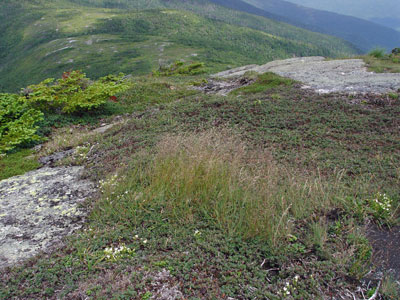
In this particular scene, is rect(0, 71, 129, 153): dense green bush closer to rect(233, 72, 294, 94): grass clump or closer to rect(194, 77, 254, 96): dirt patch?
rect(194, 77, 254, 96): dirt patch

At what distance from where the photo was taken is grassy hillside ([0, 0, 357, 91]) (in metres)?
108

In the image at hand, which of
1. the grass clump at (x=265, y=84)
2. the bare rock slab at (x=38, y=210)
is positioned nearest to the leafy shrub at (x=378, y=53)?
the grass clump at (x=265, y=84)

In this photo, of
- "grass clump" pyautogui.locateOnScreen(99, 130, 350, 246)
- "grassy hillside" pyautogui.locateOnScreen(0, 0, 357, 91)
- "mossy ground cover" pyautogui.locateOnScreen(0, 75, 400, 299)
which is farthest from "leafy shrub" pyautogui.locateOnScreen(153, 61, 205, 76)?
"grassy hillside" pyautogui.locateOnScreen(0, 0, 357, 91)

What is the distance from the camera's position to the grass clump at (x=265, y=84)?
12391 millimetres

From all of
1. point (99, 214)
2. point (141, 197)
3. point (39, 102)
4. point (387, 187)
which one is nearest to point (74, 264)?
point (99, 214)

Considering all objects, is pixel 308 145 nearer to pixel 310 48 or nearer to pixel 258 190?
pixel 258 190

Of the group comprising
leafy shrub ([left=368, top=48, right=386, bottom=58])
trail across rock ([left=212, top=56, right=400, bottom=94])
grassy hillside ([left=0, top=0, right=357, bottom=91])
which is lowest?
grassy hillside ([left=0, top=0, right=357, bottom=91])

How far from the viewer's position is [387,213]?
4.41m

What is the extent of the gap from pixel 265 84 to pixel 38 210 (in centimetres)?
1049

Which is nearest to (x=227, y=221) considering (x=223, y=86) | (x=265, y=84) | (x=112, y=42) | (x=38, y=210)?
(x=38, y=210)

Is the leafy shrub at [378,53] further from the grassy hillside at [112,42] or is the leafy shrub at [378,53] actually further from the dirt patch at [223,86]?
the grassy hillside at [112,42]

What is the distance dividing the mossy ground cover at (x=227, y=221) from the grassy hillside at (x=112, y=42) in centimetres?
9567

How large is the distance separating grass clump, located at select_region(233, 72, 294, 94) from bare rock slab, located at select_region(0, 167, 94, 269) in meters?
7.98

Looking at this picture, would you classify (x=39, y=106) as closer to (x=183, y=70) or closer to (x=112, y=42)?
(x=183, y=70)
